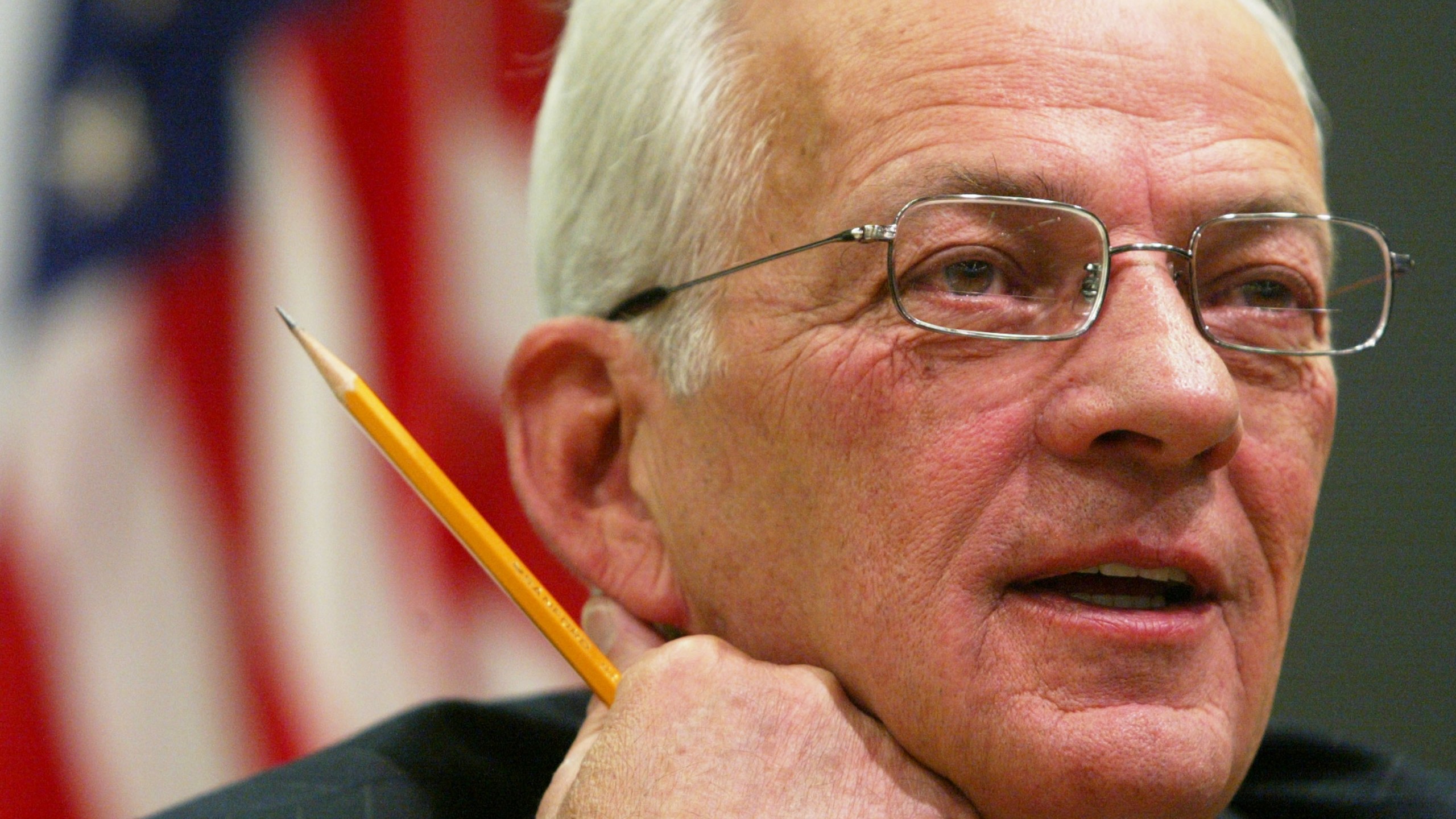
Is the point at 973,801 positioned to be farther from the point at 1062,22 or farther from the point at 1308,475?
the point at 1062,22

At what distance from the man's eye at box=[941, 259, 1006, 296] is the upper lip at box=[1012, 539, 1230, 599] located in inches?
11.6

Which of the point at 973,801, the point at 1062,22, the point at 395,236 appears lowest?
the point at 973,801

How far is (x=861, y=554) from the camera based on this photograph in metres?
1.30

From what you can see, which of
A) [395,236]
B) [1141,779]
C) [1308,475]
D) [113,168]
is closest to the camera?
[1141,779]

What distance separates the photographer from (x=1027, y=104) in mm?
1326

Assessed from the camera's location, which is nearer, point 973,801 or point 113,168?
point 973,801

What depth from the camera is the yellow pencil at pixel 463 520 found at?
133 centimetres

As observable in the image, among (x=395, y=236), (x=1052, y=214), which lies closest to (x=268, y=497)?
(x=395, y=236)

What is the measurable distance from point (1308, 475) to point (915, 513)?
20.1 inches

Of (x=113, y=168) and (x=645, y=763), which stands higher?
(x=113, y=168)

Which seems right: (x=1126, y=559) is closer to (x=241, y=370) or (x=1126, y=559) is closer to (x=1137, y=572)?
(x=1137, y=572)

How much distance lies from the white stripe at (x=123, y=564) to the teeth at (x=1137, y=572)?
Answer: 1595mm

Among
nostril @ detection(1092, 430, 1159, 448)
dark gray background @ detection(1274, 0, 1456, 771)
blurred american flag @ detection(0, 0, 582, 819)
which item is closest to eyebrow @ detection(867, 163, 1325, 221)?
nostril @ detection(1092, 430, 1159, 448)

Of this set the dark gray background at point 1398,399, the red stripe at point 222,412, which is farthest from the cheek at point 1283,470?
the red stripe at point 222,412
